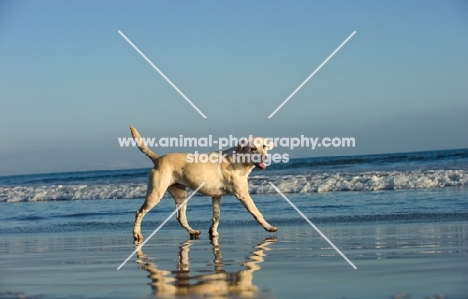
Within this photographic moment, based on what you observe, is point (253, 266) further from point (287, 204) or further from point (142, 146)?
point (287, 204)

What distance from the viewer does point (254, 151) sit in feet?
34.5

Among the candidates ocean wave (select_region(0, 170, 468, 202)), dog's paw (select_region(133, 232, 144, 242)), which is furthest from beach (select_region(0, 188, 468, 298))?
ocean wave (select_region(0, 170, 468, 202))

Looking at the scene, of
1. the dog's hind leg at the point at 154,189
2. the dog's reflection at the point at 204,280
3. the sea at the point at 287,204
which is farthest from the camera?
the sea at the point at 287,204

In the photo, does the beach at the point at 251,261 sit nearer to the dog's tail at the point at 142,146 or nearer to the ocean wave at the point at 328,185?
the dog's tail at the point at 142,146

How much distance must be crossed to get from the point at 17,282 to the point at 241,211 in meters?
9.12

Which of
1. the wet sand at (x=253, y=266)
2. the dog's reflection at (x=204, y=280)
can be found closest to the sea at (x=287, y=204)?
the wet sand at (x=253, y=266)

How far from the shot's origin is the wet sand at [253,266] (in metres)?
5.46

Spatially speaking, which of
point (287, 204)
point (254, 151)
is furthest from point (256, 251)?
point (287, 204)

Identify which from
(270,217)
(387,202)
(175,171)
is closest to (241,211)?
(270,217)

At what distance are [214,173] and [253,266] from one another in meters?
3.99

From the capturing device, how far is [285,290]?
545 cm

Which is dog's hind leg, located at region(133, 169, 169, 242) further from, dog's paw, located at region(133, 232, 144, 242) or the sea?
the sea

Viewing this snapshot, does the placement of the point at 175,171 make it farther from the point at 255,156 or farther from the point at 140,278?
the point at 140,278

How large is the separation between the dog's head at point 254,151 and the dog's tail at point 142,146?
1342 mm
